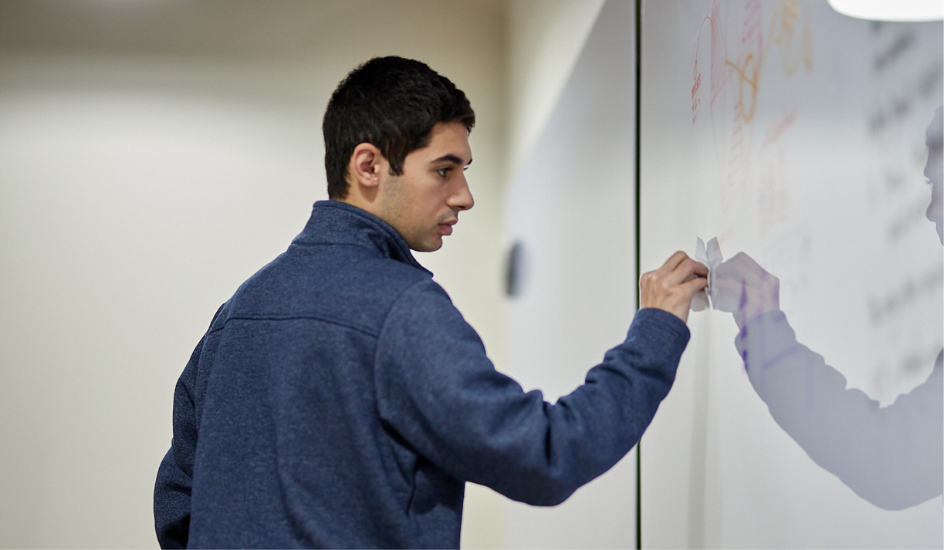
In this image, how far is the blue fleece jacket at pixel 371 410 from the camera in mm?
713

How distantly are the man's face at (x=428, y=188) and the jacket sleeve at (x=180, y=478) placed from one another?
1.06 feet

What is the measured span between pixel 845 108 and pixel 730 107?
0.88 feet

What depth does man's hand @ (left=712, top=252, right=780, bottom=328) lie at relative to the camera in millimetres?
813

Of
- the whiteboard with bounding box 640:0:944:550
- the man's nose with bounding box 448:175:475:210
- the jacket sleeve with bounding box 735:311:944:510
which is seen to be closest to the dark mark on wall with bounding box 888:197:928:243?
the whiteboard with bounding box 640:0:944:550

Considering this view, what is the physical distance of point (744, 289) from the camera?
0.88 metres

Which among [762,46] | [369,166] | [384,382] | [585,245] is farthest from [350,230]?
[585,245]

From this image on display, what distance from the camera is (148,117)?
2.60 meters

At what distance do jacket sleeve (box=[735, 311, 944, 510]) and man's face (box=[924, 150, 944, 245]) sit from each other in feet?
0.32

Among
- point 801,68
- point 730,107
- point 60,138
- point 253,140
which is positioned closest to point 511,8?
point 253,140

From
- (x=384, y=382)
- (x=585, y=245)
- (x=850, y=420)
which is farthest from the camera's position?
(x=585, y=245)

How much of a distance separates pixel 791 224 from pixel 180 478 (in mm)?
825

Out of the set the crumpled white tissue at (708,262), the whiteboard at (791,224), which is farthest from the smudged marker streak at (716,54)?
the crumpled white tissue at (708,262)

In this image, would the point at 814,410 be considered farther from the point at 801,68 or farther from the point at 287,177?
the point at 287,177

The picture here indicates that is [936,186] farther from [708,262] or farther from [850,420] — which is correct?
[708,262]
